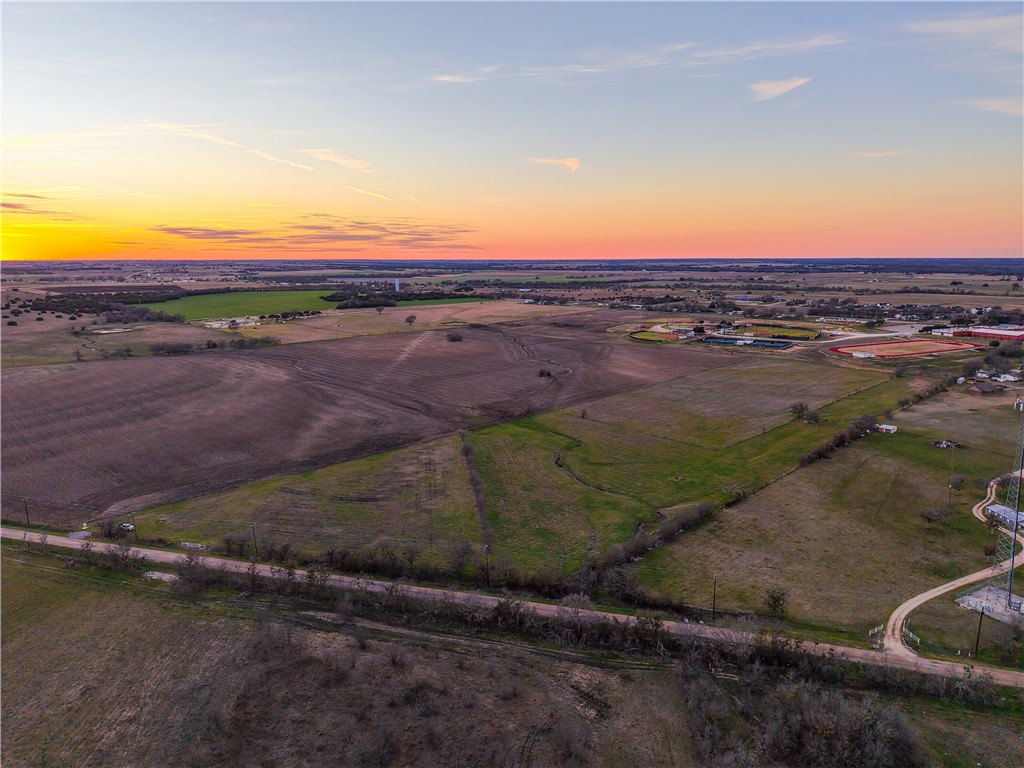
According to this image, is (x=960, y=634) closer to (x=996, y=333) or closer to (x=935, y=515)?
(x=935, y=515)

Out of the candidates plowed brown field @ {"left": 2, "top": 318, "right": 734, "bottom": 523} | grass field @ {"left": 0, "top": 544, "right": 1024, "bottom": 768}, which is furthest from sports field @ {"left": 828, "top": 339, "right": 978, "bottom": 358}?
grass field @ {"left": 0, "top": 544, "right": 1024, "bottom": 768}

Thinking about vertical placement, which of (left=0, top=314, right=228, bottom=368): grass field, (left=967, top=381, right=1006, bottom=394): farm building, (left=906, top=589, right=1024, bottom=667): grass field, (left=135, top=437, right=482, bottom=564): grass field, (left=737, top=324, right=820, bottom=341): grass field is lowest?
(left=906, top=589, right=1024, bottom=667): grass field

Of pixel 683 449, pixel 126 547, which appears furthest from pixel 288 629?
pixel 683 449

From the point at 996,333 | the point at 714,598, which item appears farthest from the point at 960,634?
the point at 996,333

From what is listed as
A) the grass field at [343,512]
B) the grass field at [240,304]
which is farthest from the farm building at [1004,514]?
the grass field at [240,304]

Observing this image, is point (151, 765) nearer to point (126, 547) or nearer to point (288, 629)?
point (288, 629)

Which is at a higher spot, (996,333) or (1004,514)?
(996,333)

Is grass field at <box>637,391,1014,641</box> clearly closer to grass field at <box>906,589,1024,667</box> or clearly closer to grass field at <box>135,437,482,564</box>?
grass field at <box>906,589,1024,667</box>
